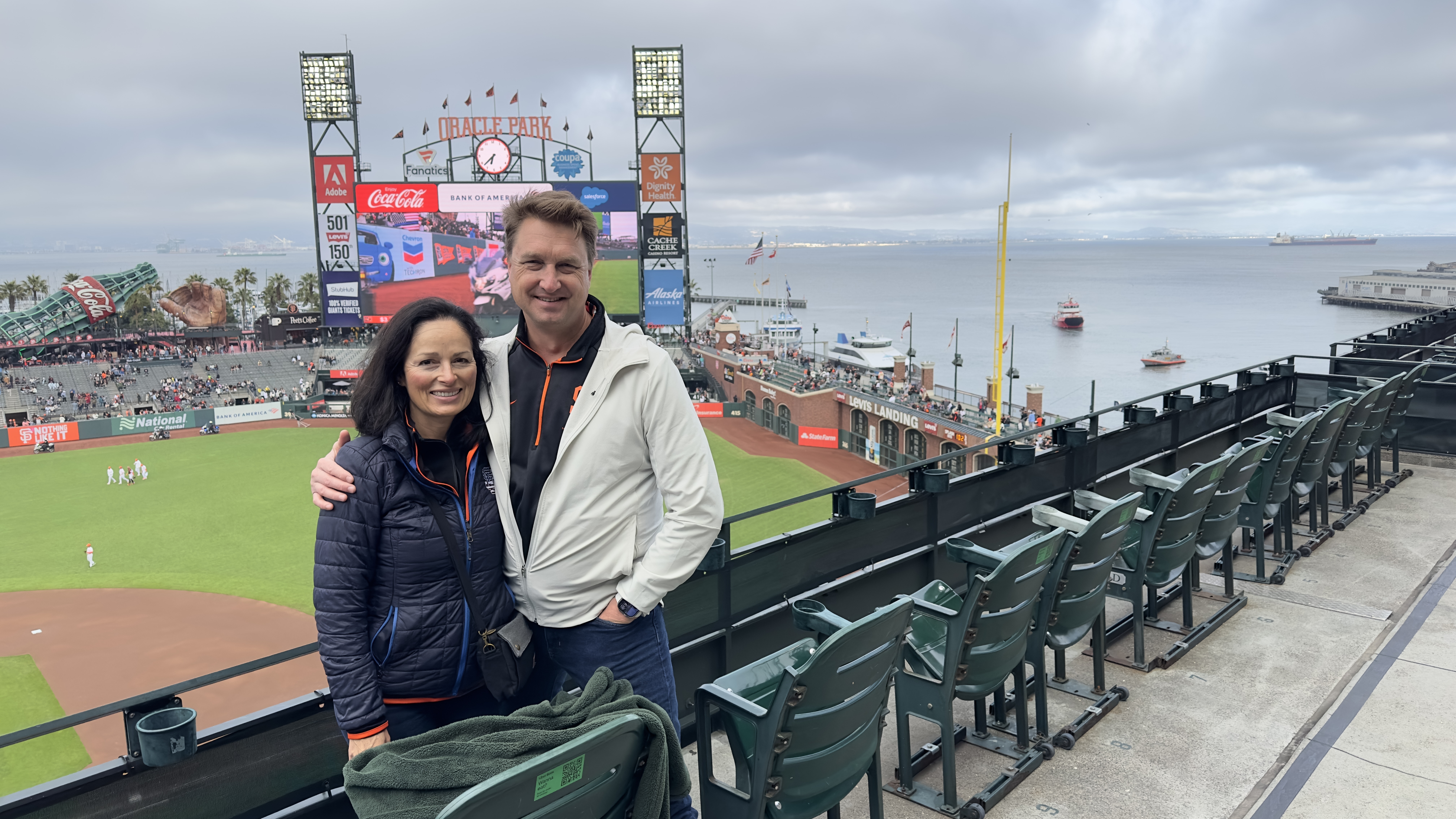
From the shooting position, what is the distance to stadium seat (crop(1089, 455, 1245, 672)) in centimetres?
430

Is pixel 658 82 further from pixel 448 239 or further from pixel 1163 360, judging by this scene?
pixel 1163 360

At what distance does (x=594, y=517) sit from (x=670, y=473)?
23 cm

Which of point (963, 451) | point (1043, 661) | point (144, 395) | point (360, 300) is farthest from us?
point (144, 395)

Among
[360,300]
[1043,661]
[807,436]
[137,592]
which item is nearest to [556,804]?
[1043,661]

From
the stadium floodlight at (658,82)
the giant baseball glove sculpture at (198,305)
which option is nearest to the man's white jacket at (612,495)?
the stadium floodlight at (658,82)

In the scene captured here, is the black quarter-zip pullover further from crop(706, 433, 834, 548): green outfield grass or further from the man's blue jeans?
crop(706, 433, 834, 548): green outfield grass

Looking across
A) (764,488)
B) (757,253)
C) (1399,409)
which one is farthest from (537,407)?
(757,253)

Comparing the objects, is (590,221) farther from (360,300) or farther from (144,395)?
(144,395)

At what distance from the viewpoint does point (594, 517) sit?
7.80 ft

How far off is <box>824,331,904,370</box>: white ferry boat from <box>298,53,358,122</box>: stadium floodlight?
37418 millimetres

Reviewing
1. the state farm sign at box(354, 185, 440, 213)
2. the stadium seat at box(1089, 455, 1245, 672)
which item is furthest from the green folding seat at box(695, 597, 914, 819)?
the state farm sign at box(354, 185, 440, 213)

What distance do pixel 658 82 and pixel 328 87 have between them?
1964 centimetres

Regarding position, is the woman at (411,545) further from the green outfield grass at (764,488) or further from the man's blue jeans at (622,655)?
the green outfield grass at (764,488)

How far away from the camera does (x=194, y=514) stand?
34125 mm
